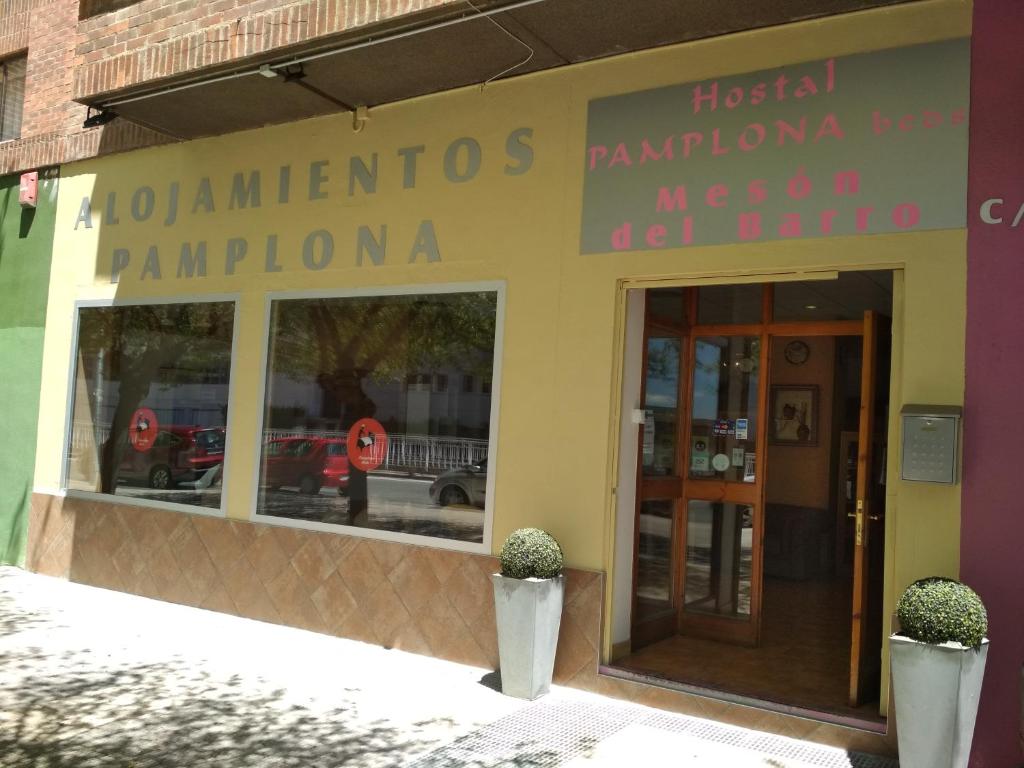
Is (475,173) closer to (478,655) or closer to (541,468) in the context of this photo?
(541,468)

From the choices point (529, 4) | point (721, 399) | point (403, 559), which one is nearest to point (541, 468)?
point (403, 559)

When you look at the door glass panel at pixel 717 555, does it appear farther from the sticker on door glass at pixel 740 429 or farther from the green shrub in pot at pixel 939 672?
the green shrub in pot at pixel 939 672

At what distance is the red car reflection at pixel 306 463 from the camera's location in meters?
7.42

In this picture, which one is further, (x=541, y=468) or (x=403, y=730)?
(x=541, y=468)

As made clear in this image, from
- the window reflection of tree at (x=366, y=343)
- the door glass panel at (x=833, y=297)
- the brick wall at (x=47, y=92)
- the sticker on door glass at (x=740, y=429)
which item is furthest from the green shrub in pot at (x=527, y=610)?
the brick wall at (x=47, y=92)

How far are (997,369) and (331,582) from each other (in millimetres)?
5046

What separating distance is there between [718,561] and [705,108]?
363cm

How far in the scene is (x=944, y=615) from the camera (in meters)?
4.31

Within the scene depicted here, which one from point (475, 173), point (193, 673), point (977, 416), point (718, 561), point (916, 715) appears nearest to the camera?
point (916, 715)

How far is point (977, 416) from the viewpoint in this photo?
4746 mm

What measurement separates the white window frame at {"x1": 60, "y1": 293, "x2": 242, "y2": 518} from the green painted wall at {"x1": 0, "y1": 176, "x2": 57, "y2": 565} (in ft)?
1.75

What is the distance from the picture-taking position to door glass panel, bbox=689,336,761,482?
7258mm

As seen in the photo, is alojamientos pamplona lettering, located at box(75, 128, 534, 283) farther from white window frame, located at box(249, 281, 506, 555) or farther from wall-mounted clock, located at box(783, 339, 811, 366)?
wall-mounted clock, located at box(783, 339, 811, 366)

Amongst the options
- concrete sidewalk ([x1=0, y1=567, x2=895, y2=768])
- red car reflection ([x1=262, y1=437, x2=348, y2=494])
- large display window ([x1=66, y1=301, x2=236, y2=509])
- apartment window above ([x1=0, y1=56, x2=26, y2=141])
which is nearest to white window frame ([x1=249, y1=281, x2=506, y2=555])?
red car reflection ([x1=262, y1=437, x2=348, y2=494])
